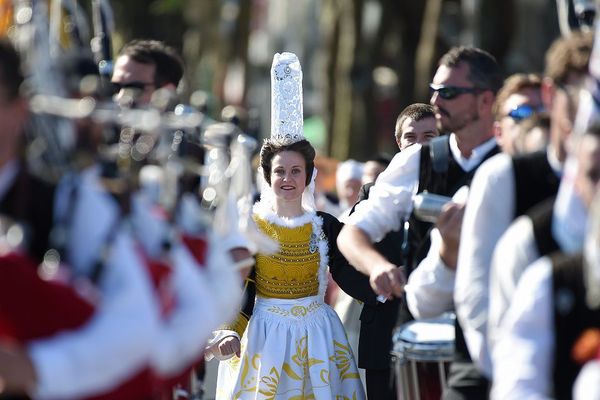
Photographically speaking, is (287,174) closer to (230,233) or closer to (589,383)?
(230,233)

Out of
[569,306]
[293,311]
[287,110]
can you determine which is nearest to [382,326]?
[293,311]

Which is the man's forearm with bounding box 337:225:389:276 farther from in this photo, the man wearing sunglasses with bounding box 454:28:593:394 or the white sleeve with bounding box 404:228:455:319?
the man wearing sunglasses with bounding box 454:28:593:394

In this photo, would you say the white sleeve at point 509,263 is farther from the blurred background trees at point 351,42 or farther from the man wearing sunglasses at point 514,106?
the blurred background trees at point 351,42

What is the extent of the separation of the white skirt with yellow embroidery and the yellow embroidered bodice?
51 millimetres

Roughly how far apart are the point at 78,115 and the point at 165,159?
39 cm

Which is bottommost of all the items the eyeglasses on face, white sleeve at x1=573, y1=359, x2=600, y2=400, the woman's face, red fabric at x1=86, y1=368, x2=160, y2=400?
white sleeve at x1=573, y1=359, x2=600, y2=400

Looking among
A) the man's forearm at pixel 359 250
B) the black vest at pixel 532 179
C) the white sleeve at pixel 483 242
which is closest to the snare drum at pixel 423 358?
the man's forearm at pixel 359 250

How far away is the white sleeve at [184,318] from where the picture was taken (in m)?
4.22


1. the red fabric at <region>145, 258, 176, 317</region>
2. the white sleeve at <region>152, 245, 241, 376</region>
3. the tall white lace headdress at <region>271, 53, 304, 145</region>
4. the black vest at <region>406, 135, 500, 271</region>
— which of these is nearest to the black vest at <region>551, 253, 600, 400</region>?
the white sleeve at <region>152, 245, 241, 376</region>

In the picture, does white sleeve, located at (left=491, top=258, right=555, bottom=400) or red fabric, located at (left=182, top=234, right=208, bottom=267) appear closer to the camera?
white sleeve, located at (left=491, top=258, right=555, bottom=400)

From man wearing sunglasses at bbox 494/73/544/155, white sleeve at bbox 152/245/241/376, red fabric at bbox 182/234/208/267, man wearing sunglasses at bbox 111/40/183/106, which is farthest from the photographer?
man wearing sunglasses at bbox 111/40/183/106

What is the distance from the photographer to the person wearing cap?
303 inches

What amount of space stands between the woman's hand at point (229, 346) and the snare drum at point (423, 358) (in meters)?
1.51

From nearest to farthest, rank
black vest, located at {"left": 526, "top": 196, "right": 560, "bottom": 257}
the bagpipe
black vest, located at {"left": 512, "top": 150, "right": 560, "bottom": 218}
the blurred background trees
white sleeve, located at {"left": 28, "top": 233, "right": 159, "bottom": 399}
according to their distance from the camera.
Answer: white sleeve, located at {"left": 28, "top": 233, "right": 159, "bottom": 399} → the bagpipe → black vest, located at {"left": 526, "top": 196, "right": 560, "bottom": 257} → black vest, located at {"left": 512, "top": 150, "right": 560, "bottom": 218} → the blurred background trees
